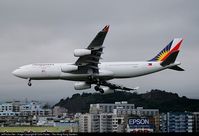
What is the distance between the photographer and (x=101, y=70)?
121062 millimetres

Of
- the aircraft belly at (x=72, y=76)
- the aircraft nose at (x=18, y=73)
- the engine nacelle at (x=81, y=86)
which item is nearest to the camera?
the aircraft belly at (x=72, y=76)

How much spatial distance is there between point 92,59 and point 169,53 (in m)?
16.0

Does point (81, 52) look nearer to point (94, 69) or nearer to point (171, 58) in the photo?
point (94, 69)

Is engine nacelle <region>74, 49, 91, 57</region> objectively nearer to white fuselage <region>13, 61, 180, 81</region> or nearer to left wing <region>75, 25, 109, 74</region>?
left wing <region>75, 25, 109, 74</region>

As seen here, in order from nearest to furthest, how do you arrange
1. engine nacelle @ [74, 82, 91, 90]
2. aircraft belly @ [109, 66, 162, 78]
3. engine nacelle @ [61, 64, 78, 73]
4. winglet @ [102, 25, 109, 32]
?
winglet @ [102, 25, 109, 32] < engine nacelle @ [61, 64, 78, 73] < aircraft belly @ [109, 66, 162, 78] < engine nacelle @ [74, 82, 91, 90]

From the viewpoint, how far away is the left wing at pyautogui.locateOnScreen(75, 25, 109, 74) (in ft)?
370

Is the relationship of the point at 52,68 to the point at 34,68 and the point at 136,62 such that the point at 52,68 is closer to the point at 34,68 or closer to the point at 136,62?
the point at 34,68

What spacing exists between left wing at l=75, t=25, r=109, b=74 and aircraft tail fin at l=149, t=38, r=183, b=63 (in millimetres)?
11902

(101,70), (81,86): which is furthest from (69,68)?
(81,86)

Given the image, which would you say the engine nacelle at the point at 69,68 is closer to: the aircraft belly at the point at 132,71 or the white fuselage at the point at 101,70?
the white fuselage at the point at 101,70

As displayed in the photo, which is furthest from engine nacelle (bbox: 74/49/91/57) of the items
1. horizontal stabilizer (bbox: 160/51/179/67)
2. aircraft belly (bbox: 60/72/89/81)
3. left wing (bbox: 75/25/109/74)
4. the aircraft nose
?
horizontal stabilizer (bbox: 160/51/179/67)

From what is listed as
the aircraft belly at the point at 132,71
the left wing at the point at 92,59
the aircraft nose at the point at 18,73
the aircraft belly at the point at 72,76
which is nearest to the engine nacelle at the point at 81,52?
the left wing at the point at 92,59

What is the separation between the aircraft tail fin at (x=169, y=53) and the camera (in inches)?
4673

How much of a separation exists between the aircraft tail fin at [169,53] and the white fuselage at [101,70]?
3.85 ft
